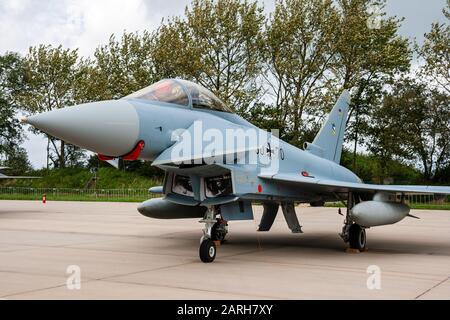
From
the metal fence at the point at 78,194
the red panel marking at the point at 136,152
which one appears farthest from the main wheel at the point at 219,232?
the metal fence at the point at 78,194

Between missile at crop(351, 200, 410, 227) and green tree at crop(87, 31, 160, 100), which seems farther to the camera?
green tree at crop(87, 31, 160, 100)

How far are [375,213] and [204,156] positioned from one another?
3.23 m

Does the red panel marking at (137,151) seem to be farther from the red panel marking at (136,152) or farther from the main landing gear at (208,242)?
the main landing gear at (208,242)

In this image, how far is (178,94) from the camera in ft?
28.1

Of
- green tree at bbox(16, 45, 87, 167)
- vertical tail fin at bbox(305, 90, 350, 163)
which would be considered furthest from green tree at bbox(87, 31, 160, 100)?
vertical tail fin at bbox(305, 90, 350, 163)

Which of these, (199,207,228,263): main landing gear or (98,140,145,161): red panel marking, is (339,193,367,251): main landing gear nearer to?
(199,207,228,263): main landing gear

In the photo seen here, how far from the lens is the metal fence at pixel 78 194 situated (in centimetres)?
3412

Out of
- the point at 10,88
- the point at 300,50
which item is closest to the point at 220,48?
the point at 300,50

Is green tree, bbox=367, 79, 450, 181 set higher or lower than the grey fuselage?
higher

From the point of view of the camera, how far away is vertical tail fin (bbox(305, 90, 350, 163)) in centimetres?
1272

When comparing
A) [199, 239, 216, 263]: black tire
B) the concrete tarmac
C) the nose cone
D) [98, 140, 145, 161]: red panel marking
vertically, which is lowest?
the concrete tarmac

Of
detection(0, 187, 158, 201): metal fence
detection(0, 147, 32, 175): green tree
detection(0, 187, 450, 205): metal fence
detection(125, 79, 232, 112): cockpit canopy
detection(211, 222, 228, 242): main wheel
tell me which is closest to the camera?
detection(125, 79, 232, 112): cockpit canopy

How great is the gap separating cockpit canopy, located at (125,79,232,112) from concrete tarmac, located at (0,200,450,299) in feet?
8.15
